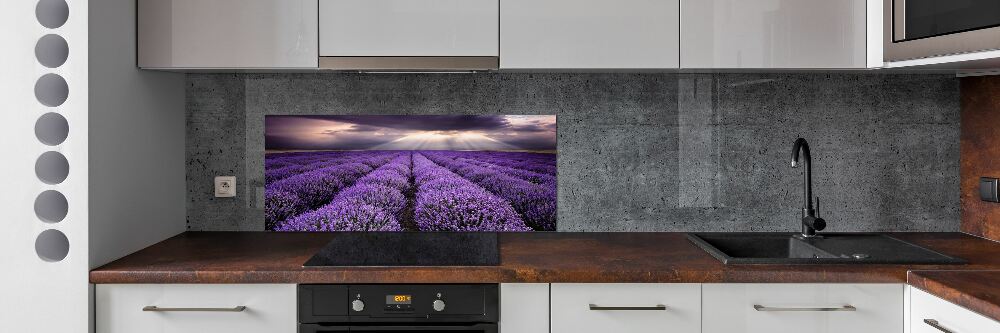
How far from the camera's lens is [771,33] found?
2158mm

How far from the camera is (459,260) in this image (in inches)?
76.8

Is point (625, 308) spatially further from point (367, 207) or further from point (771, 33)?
point (367, 207)

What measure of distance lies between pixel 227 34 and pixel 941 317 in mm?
2102

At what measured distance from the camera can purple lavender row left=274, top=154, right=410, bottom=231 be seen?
2.56 meters

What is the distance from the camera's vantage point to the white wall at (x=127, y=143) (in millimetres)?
1919

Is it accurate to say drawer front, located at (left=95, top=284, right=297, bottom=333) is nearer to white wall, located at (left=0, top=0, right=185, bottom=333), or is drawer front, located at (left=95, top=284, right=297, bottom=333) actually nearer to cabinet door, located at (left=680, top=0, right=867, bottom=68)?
white wall, located at (left=0, top=0, right=185, bottom=333)
